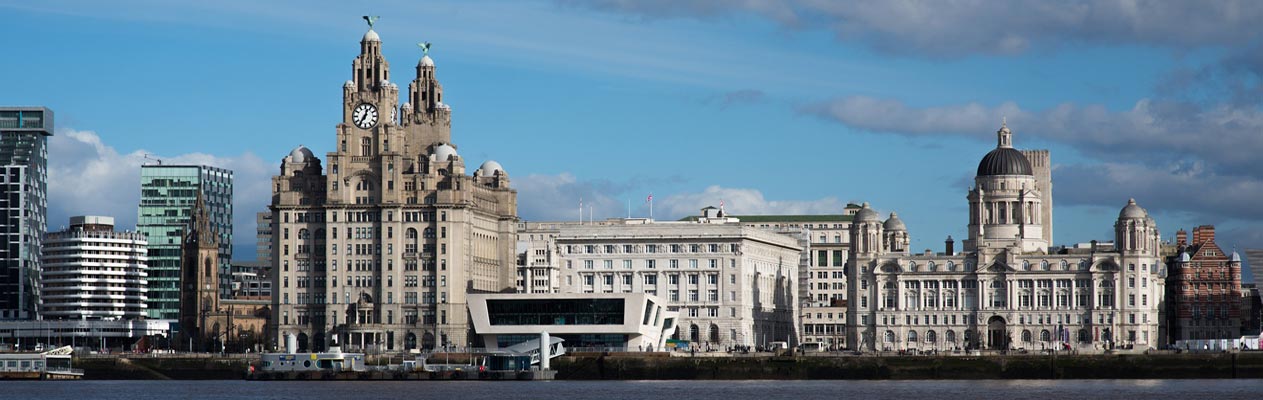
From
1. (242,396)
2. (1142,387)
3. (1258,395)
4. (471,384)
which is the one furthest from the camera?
(471,384)

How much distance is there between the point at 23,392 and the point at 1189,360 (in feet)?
333

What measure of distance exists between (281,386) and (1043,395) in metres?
65.6

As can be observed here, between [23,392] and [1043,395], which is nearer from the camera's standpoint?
[1043,395]

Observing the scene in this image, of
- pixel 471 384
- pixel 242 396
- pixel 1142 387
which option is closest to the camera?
pixel 242 396

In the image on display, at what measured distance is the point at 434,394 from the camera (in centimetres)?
16775

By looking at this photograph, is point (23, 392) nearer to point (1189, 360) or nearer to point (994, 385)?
point (994, 385)

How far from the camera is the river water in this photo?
162125mm

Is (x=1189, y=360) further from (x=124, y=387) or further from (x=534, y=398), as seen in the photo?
(x=124, y=387)

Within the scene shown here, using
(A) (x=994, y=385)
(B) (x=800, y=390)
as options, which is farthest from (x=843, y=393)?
(A) (x=994, y=385)

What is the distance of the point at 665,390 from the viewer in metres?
177

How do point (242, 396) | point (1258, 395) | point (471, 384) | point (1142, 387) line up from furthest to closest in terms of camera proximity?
point (471, 384), point (1142, 387), point (242, 396), point (1258, 395)

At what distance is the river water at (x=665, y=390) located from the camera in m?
162

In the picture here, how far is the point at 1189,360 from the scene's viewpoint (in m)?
200

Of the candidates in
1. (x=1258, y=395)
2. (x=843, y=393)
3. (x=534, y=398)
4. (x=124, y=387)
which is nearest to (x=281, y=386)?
(x=124, y=387)
